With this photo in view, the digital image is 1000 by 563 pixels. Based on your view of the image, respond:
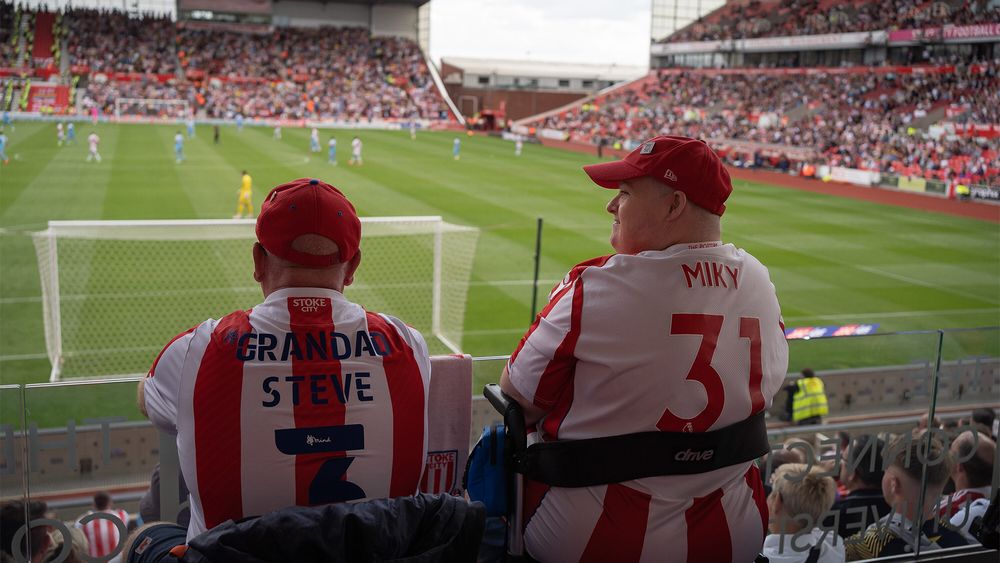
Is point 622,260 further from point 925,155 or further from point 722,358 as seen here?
point 925,155

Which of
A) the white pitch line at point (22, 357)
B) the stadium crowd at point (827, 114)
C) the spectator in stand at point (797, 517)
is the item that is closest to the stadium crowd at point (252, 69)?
the stadium crowd at point (827, 114)

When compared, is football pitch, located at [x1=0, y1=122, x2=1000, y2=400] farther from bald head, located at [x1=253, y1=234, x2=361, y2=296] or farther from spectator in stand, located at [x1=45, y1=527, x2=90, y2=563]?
spectator in stand, located at [x1=45, y1=527, x2=90, y2=563]

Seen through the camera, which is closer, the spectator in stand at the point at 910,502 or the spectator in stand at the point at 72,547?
the spectator in stand at the point at 72,547

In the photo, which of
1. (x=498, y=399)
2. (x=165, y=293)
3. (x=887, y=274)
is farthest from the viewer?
(x=887, y=274)

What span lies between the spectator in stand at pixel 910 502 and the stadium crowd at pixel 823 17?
33.7 metres

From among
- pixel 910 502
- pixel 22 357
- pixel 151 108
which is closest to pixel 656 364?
pixel 910 502

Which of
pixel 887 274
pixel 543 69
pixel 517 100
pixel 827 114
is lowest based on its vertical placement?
pixel 887 274

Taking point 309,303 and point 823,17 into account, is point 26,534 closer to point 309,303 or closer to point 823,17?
point 309,303

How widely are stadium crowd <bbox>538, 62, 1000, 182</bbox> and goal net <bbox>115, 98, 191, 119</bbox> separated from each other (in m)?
22.0

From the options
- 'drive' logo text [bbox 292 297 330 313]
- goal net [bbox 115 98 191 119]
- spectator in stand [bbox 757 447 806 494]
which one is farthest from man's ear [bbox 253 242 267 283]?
goal net [bbox 115 98 191 119]

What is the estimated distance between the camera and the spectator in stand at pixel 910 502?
343 centimetres

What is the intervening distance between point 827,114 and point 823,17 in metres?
7.20

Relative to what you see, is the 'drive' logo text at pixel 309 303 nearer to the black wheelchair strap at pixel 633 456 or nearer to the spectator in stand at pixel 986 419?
the black wheelchair strap at pixel 633 456

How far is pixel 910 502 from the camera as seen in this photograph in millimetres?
3480
